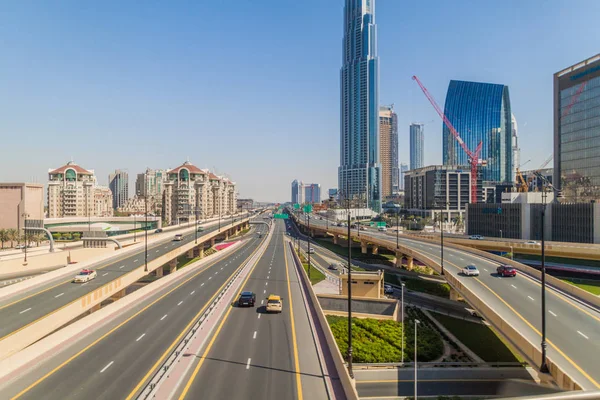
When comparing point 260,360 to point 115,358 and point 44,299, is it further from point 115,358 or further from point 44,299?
point 44,299

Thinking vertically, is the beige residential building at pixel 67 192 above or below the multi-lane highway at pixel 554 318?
above

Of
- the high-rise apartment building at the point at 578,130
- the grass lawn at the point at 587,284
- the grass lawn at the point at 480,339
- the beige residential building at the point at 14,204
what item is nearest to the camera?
the grass lawn at the point at 480,339

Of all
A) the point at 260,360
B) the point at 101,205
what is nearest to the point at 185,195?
the point at 101,205

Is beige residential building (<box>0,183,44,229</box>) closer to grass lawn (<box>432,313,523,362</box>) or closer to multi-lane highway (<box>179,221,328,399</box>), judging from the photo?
multi-lane highway (<box>179,221,328,399</box>)

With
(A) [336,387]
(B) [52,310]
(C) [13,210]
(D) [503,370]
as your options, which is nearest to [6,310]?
(B) [52,310]

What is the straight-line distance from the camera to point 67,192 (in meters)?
139

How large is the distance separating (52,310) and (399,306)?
3619cm

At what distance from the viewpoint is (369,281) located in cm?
4838

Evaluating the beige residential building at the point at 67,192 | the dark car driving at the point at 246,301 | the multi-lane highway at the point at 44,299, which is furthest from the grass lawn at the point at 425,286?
the beige residential building at the point at 67,192

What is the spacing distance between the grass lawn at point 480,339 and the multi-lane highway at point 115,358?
25791mm

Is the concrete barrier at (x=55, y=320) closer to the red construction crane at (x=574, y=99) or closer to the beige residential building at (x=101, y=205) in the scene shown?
the red construction crane at (x=574, y=99)

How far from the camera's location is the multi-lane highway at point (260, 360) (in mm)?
15750

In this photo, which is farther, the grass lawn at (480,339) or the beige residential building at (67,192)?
the beige residential building at (67,192)

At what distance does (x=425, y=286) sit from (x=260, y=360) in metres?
46.5
